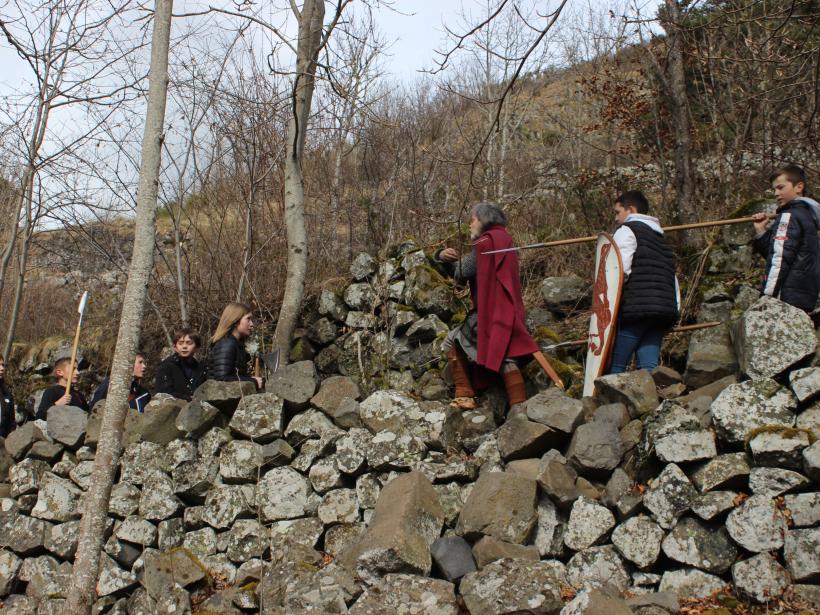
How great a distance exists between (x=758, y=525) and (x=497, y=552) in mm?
1323

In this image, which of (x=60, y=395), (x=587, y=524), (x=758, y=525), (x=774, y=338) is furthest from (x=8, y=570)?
(x=774, y=338)

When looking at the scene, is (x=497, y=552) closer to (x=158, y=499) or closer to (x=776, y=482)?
(x=776, y=482)

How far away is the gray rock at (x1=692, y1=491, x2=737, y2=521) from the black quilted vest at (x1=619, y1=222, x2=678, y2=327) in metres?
1.50

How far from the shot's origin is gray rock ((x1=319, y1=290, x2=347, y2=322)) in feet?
25.4

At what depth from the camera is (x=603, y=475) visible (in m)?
4.50

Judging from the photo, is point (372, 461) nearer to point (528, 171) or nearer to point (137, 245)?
point (137, 245)

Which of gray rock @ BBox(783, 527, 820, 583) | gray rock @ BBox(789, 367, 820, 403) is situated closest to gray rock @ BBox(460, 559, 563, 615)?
gray rock @ BBox(783, 527, 820, 583)

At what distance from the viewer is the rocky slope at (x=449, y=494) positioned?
3.88 m

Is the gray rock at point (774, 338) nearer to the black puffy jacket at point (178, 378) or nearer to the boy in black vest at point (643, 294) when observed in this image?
the boy in black vest at point (643, 294)

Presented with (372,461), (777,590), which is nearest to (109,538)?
(372,461)

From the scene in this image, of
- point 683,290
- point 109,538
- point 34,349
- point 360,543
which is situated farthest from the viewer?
point 34,349

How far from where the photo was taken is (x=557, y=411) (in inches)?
186

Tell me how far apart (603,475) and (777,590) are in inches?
43.5

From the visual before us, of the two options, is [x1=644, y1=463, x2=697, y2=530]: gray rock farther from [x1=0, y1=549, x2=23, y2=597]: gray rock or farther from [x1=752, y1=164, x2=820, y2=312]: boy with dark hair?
[x1=0, y1=549, x2=23, y2=597]: gray rock
